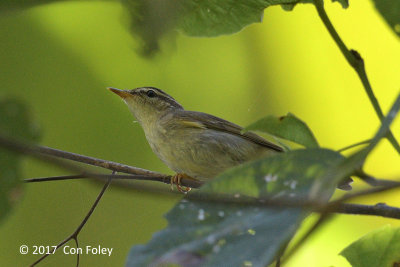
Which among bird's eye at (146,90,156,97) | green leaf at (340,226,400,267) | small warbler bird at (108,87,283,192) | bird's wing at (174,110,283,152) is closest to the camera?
green leaf at (340,226,400,267)

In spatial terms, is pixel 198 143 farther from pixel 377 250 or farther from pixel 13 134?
pixel 13 134

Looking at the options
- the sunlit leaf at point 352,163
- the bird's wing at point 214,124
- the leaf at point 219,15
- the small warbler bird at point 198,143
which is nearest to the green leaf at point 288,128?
the leaf at point 219,15

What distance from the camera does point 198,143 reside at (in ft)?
10.4

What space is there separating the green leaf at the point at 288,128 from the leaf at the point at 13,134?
0.52 meters

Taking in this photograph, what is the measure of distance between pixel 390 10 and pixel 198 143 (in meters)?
2.13

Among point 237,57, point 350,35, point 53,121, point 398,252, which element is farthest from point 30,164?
point 398,252

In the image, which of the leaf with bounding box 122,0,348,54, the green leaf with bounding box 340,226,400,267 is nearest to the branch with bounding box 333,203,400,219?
the green leaf with bounding box 340,226,400,267

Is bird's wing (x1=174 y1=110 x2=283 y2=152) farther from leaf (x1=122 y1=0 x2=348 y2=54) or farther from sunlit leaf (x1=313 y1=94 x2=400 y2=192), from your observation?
sunlit leaf (x1=313 y1=94 x2=400 y2=192)

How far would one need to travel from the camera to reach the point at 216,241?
0.87 metres

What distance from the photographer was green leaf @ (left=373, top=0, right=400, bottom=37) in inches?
42.3

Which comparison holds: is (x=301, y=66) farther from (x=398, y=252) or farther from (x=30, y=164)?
(x=398, y=252)

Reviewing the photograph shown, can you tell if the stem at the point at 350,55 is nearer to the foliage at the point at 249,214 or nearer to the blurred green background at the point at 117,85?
the foliage at the point at 249,214

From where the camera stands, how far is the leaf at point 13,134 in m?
0.79

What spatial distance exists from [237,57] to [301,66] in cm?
56
